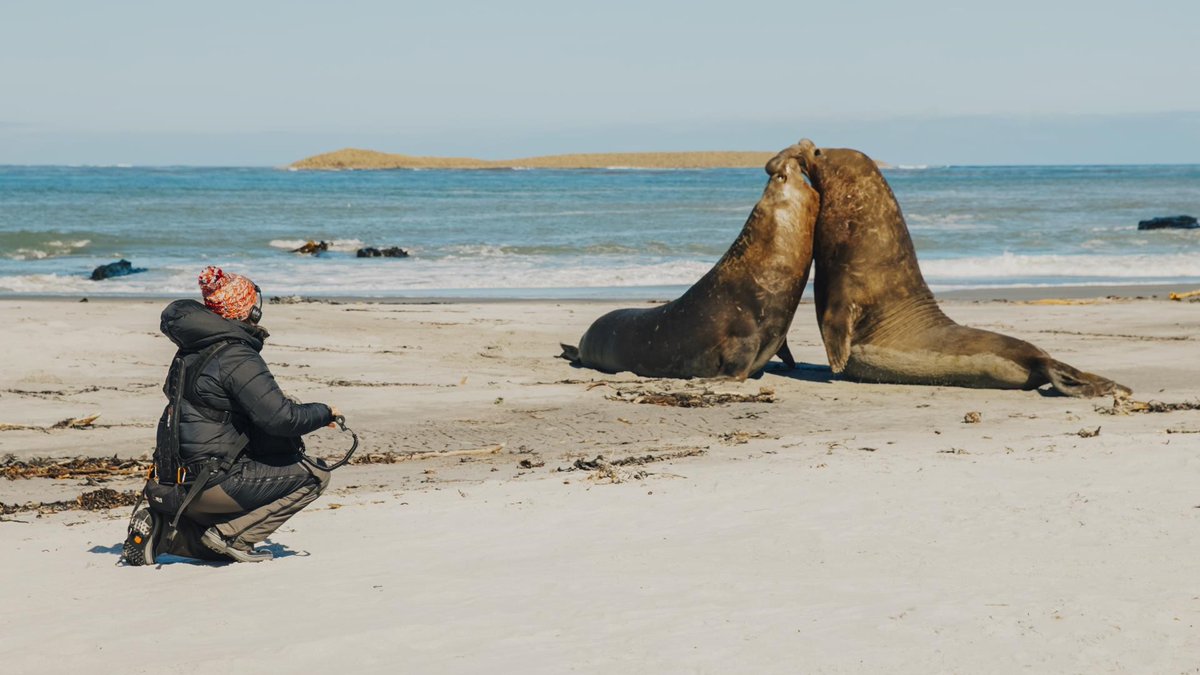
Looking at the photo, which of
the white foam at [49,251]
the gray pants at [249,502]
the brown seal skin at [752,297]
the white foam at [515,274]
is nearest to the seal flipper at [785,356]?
the brown seal skin at [752,297]

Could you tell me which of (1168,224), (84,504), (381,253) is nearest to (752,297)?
(84,504)

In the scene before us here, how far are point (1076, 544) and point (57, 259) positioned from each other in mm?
26312

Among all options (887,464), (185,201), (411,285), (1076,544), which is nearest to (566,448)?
(887,464)

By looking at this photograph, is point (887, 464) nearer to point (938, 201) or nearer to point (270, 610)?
Result: point (270, 610)

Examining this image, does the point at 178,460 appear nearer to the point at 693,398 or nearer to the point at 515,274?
the point at 693,398

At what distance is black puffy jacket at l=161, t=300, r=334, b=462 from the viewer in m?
5.04

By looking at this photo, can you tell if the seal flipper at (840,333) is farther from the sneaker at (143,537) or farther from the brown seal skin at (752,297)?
the sneaker at (143,537)

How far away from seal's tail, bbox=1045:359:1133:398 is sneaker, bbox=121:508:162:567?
6.67 meters

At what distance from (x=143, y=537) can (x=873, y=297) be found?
267 inches

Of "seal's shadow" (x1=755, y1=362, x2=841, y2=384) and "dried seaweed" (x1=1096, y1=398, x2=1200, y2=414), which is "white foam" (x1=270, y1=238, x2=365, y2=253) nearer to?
"seal's shadow" (x1=755, y1=362, x2=841, y2=384)

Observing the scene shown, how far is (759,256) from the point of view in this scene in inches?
431

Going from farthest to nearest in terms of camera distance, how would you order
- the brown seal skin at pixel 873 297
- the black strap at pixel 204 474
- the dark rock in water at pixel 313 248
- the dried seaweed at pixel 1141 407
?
the dark rock in water at pixel 313 248 < the brown seal skin at pixel 873 297 < the dried seaweed at pixel 1141 407 < the black strap at pixel 204 474

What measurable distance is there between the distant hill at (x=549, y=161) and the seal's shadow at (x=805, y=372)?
453 ft

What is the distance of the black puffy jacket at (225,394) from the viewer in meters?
5.04
